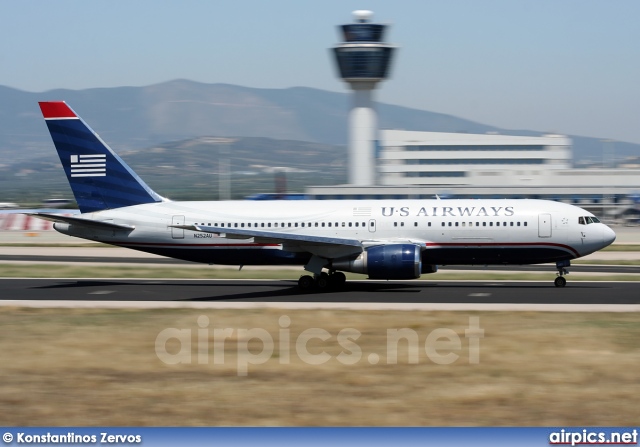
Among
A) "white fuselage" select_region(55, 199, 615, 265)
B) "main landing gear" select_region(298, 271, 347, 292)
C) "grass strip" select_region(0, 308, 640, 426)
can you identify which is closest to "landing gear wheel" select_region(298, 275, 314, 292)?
"main landing gear" select_region(298, 271, 347, 292)

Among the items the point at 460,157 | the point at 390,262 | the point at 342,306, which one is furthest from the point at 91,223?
the point at 460,157

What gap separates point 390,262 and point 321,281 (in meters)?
3.68

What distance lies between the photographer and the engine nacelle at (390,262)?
31578mm

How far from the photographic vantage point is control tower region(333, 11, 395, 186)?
334ft

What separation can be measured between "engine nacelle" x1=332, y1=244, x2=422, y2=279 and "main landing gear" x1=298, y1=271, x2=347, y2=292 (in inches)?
83.5

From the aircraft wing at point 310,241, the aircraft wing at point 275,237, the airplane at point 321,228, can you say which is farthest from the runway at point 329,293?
the aircraft wing at point 275,237

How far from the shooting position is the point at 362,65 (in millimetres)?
102000

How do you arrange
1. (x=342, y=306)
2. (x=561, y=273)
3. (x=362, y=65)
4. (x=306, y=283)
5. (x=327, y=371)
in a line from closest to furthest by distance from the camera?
(x=327, y=371) → (x=342, y=306) → (x=306, y=283) → (x=561, y=273) → (x=362, y=65)

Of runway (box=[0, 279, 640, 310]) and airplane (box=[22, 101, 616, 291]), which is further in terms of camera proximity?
airplane (box=[22, 101, 616, 291])

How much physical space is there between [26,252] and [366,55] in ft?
191

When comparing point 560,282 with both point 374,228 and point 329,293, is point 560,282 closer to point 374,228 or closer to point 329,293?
point 374,228

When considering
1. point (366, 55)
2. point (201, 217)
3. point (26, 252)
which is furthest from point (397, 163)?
point (201, 217)

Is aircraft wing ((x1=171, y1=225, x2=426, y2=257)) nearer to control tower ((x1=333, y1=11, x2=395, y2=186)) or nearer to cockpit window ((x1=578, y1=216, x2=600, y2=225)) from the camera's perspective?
cockpit window ((x1=578, y1=216, x2=600, y2=225))

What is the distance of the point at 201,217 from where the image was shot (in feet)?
117
